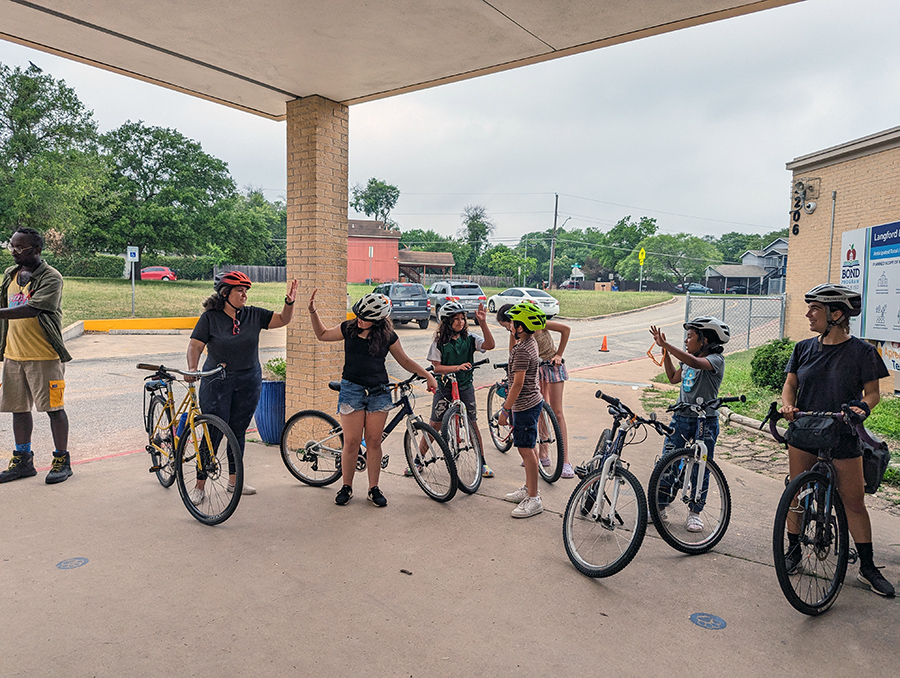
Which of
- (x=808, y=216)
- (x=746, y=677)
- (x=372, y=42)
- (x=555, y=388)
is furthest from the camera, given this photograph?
(x=808, y=216)

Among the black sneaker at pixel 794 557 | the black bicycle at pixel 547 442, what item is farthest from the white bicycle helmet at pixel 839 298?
the black bicycle at pixel 547 442

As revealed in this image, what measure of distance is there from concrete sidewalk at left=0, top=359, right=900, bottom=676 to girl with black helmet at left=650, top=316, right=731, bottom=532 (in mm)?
739

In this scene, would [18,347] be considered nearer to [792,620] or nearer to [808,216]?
[792,620]

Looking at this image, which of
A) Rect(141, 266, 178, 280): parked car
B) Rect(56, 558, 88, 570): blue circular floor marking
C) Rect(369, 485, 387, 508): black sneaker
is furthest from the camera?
Rect(141, 266, 178, 280): parked car

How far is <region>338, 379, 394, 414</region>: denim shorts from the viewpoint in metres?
A: 4.89

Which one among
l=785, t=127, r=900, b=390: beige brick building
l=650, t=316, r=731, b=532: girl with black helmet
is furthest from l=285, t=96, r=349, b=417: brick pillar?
l=785, t=127, r=900, b=390: beige brick building

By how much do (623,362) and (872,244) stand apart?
24.4 feet

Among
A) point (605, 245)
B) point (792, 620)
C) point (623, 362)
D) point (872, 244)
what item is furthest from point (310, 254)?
point (605, 245)

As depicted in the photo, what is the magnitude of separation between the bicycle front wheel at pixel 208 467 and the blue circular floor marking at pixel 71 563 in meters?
0.84

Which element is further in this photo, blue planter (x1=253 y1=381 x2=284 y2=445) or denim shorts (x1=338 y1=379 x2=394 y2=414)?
blue planter (x1=253 y1=381 x2=284 y2=445)

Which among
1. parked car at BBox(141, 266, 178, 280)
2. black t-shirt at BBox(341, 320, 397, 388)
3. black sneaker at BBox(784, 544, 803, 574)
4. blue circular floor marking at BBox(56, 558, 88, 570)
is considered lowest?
blue circular floor marking at BBox(56, 558, 88, 570)

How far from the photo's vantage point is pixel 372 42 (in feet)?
16.4

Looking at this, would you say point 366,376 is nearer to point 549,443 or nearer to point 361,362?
point 361,362

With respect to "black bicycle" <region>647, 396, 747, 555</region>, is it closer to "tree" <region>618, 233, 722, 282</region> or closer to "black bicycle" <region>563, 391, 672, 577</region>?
"black bicycle" <region>563, 391, 672, 577</region>
